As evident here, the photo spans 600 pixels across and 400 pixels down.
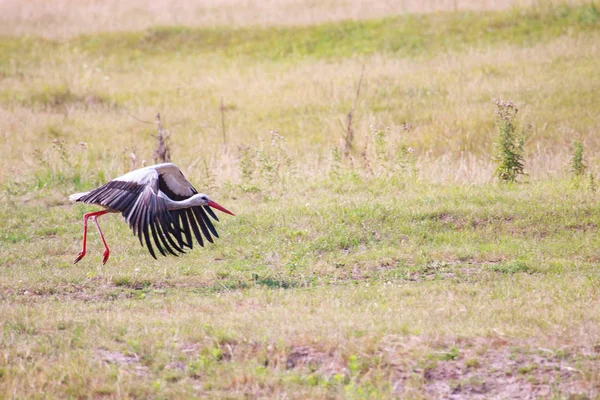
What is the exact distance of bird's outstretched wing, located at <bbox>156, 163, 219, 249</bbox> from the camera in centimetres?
852

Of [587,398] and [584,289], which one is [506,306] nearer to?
[584,289]

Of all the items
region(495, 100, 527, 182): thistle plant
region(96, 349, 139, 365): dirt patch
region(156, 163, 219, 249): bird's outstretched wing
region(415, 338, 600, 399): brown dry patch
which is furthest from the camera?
region(495, 100, 527, 182): thistle plant

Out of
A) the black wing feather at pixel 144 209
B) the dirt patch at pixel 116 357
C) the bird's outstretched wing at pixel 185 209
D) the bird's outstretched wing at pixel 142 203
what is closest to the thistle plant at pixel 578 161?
the bird's outstretched wing at pixel 185 209

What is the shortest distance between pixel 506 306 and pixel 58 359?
142 inches

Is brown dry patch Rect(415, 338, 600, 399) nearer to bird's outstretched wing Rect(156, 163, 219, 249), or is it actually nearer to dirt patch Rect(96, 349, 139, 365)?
dirt patch Rect(96, 349, 139, 365)

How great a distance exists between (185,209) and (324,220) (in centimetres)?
200

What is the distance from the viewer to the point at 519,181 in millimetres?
11703

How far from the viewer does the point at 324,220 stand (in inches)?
394

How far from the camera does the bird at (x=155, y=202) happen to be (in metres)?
7.66

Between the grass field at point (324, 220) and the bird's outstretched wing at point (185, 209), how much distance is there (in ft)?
1.32

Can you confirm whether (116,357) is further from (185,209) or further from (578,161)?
(578,161)

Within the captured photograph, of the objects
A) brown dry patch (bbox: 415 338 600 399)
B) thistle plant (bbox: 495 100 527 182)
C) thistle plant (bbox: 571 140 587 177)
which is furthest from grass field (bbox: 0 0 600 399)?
thistle plant (bbox: 495 100 527 182)

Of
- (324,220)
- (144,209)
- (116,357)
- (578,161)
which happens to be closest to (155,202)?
(144,209)

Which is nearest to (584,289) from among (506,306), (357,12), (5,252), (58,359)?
(506,306)
